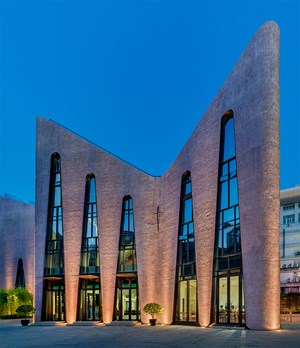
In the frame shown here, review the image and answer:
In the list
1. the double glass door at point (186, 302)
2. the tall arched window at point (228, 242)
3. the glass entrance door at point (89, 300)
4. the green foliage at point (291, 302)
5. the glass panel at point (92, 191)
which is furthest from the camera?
the green foliage at point (291, 302)

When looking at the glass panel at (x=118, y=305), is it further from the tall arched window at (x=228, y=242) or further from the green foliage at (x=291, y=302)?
the green foliage at (x=291, y=302)

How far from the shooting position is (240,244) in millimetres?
24000

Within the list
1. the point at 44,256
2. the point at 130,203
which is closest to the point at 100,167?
the point at 130,203

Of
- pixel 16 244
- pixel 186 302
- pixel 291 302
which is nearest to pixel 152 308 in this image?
pixel 186 302

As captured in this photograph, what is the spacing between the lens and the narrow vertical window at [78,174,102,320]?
34.3m

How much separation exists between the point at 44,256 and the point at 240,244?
16.8 meters

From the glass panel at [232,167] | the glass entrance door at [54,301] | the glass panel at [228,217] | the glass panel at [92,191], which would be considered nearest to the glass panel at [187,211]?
the glass panel at [228,217]

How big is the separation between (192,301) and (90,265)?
918cm

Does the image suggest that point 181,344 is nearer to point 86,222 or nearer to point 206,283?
point 206,283

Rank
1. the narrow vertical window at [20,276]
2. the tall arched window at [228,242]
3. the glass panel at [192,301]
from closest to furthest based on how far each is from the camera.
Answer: the tall arched window at [228,242], the glass panel at [192,301], the narrow vertical window at [20,276]

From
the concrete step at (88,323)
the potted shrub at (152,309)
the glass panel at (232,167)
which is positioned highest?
the glass panel at (232,167)

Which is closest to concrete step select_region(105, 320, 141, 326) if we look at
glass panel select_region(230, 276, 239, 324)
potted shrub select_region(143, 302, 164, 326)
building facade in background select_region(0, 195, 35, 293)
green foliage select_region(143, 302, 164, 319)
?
potted shrub select_region(143, 302, 164, 326)

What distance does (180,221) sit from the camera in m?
29.9

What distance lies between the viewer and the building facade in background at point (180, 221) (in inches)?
899
